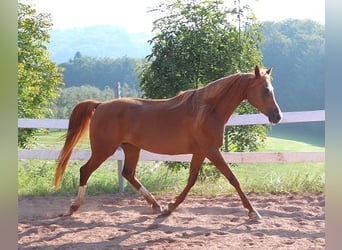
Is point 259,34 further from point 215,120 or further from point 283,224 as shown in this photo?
point 283,224

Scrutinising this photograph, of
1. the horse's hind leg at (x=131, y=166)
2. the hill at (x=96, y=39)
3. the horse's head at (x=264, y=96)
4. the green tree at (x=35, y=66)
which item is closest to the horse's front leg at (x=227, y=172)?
the horse's head at (x=264, y=96)

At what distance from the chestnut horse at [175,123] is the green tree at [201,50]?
169 cm

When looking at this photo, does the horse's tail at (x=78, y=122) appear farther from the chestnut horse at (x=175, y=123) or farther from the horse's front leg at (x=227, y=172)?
the horse's front leg at (x=227, y=172)

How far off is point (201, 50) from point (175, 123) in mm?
2231

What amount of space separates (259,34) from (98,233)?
4.31 meters

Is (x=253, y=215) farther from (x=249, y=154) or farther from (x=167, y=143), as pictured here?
(x=249, y=154)

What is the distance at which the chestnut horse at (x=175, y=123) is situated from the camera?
4361mm

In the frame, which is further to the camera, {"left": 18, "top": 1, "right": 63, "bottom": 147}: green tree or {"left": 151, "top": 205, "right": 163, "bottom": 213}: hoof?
{"left": 18, "top": 1, "right": 63, "bottom": 147}: green tree

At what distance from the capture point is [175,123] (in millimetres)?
4539

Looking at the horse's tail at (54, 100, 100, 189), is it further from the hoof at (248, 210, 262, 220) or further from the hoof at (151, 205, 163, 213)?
the hoof at (248, 210, 262, 220)

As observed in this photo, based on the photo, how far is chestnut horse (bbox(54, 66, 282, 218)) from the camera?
14.3 ft

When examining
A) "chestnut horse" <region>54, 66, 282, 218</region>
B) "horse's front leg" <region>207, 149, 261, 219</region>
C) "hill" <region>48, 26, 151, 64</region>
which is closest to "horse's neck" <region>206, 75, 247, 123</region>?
"chestnut horse" <region>54, 66, 282, 218</region>

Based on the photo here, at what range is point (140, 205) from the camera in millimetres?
5164
